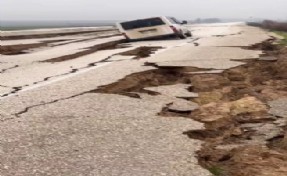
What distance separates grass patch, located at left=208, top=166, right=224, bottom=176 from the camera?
4.10 metres

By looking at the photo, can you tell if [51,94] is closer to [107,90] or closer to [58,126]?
[107,90]

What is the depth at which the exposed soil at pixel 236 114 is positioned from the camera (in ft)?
14.4

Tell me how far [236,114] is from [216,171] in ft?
7.60

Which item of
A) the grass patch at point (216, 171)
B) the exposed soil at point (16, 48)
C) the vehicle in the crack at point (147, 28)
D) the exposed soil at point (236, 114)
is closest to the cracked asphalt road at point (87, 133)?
the grass patch at point (216, 171)

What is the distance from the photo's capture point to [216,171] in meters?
4.17

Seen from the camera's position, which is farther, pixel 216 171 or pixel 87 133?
pixel 87 133

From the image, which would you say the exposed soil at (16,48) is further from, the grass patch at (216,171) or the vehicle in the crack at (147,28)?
the grass patch at (216,171)

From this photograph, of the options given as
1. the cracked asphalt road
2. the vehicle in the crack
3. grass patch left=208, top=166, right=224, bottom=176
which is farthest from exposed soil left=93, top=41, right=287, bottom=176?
the vehicle in the crack

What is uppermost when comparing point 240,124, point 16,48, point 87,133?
point 87,133

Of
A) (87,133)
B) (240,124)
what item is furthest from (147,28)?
(87,133)

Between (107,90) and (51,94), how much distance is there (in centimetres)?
92

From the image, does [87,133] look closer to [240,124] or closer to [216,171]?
[216,171]

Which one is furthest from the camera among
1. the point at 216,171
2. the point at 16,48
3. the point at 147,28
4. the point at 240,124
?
→ the point at 147,28

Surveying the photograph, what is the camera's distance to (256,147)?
4.80 meters
